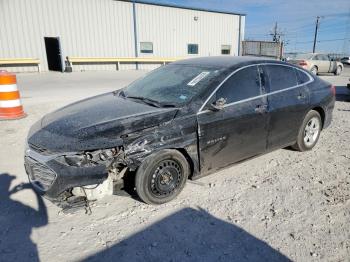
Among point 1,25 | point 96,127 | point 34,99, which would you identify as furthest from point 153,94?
point 1,25

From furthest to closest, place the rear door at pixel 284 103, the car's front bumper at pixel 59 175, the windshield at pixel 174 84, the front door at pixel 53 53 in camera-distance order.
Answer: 1. the front door at pixel 53 53
2. the rear door at pixel 284 103
3. the windshield at pixel 174 84
4. the car's front bumper at pixel 59 175

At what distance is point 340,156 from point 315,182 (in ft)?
4.38

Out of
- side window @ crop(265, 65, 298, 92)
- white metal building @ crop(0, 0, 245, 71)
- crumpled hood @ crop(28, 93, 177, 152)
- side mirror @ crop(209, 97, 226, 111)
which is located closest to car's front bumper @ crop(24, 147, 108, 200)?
crumpled hood @ crop(28, 93, 177, 152)

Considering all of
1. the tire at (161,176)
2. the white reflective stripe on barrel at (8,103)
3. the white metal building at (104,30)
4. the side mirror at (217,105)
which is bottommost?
the tire at (161,176)

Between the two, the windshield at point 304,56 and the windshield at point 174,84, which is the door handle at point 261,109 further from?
the windshield at point 304,56

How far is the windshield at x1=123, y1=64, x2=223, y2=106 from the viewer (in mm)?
3916

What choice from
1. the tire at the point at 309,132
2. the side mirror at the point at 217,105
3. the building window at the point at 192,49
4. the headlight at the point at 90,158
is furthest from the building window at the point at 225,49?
the headlight at the point at 90,158

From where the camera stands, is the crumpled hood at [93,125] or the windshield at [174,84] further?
the windshield at [174,84]

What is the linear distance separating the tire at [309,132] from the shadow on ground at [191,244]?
2606mm

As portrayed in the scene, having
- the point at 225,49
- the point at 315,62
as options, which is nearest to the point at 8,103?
the point at 315,62

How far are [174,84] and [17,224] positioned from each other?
2.55 m

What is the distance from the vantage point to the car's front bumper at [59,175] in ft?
10.1

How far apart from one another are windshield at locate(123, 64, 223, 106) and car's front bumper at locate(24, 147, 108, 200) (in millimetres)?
1276

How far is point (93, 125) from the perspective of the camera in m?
3.36
